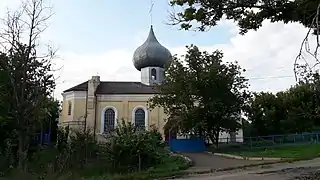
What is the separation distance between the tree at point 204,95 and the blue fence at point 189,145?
887 millimetres

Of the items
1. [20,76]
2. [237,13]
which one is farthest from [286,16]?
[20,76]

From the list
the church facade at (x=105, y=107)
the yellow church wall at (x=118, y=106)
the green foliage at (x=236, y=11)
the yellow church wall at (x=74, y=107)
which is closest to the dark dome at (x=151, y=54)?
the church facade at (x=105, y=107)

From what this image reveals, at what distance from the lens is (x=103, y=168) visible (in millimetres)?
22625

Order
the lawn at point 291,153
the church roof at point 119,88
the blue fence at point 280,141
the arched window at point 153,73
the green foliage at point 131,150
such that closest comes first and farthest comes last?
the green foliage at point 131,150, the lawn at point 291,153, the blue fence at point 280,141, the church roof at point 119,88, the arched window at point 153,73

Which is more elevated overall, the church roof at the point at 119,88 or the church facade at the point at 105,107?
the church roof at the point at 119,88

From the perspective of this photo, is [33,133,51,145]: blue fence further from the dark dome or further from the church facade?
the dark dome

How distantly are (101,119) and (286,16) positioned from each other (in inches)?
1520

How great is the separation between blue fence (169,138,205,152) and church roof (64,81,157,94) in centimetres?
1058

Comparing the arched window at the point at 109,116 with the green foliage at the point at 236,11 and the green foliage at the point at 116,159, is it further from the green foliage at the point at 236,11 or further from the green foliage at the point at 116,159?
the green foliage at the point at 236,11

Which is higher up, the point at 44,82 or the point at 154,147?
the point at 44,82

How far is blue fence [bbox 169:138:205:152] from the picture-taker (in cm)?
4009

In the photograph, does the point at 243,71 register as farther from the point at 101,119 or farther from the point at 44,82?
the point at 44,82

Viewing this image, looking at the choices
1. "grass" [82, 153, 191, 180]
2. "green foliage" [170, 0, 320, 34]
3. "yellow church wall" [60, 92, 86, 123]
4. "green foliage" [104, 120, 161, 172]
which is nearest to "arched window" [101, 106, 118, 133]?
"yellow church wall" [60, 92, 86, 123]

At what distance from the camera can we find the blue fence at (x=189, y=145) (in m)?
40.1
